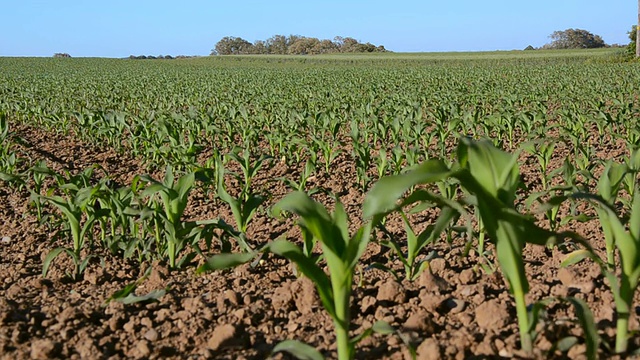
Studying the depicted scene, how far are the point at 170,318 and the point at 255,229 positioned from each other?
206cm

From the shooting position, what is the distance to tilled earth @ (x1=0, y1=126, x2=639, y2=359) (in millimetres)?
2443

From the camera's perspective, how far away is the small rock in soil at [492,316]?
2.52m

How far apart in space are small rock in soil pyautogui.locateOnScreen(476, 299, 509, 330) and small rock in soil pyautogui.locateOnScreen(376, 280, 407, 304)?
42 centimetres

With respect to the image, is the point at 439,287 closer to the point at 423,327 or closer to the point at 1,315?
the point at 423,327

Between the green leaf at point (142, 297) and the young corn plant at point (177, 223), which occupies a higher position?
the young corn plant at point (177, 223)

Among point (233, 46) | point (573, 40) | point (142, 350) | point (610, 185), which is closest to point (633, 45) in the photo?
point (610, 185)

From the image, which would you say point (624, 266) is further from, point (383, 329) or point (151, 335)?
point (151, 335)

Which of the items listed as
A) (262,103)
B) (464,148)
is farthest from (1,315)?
(262,103)

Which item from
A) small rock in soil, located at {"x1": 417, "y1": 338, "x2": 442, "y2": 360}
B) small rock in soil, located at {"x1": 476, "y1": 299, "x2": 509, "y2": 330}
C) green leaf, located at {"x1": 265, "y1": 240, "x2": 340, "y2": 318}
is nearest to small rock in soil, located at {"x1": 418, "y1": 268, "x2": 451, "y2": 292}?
small rock in soil, located at {"x1": 476, "y1": 299, "x2": 509, "y2": 330}

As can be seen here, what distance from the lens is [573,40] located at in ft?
324

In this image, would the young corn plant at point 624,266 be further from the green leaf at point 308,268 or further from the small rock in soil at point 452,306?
the green leaf at point 308,268

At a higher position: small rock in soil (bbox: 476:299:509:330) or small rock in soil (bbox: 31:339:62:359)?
small rock in soil (bbox: 476:299:509:330)

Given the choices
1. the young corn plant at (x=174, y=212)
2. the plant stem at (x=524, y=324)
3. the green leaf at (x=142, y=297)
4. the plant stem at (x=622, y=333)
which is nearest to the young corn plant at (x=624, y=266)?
the plant stem at (x=622, y=333)

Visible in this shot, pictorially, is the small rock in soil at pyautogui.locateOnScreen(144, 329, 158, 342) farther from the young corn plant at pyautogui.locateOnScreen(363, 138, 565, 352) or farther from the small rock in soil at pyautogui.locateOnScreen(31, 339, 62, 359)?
the young corn plant at pyautogui.locateOnScreen(363, 138, 565, 352)
